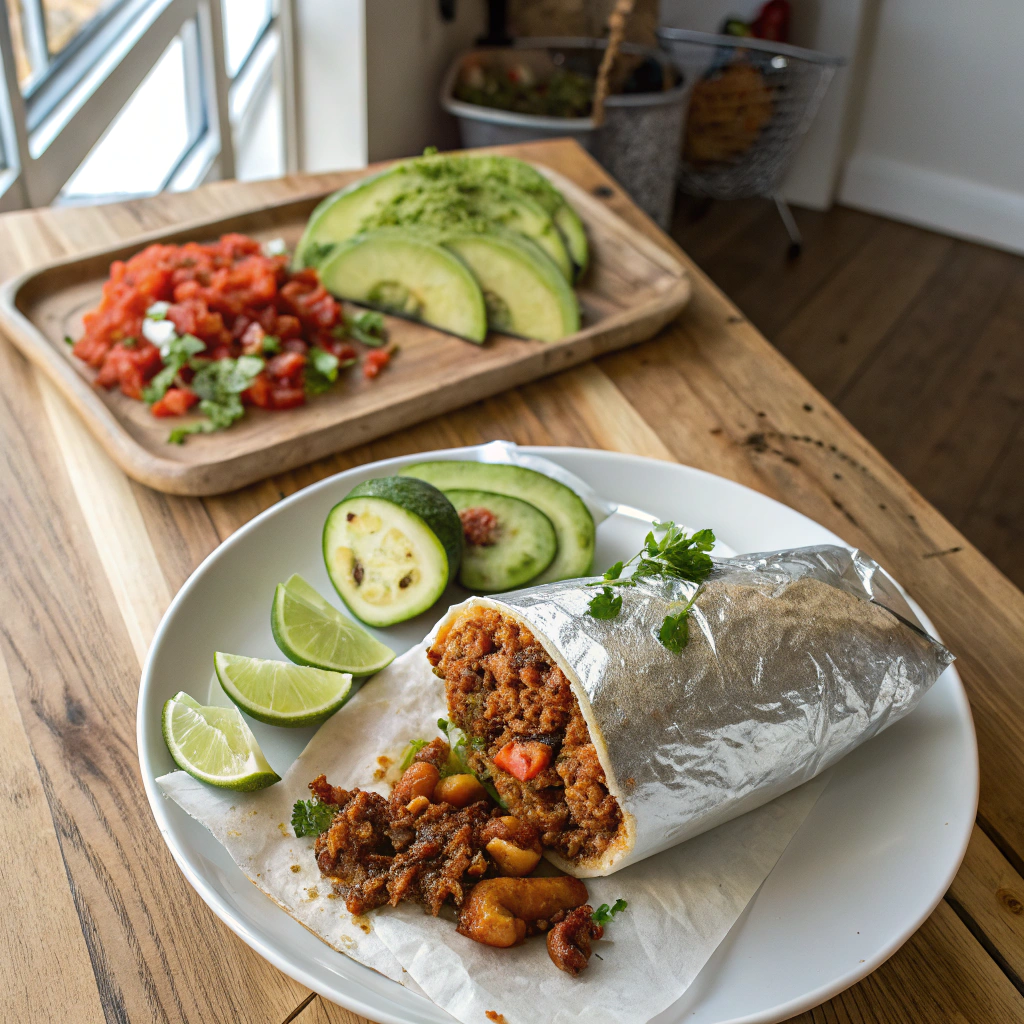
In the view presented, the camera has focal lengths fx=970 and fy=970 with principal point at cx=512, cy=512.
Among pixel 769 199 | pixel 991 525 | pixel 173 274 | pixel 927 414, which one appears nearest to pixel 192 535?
pixel 173 274

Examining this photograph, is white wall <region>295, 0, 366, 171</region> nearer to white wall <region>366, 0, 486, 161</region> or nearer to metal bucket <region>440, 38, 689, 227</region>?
white wall <region>366, 0, 486, 161</region>

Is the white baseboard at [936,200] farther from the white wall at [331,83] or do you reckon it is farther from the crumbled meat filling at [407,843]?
the crumbled meat filling at [407,843]

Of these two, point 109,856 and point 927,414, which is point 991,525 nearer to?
point 927,414

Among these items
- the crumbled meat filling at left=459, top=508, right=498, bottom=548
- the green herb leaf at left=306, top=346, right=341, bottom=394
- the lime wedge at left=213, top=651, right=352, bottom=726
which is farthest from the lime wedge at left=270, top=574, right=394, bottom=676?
the green herb leaf at left=306, top=346, right=341, bottom=394

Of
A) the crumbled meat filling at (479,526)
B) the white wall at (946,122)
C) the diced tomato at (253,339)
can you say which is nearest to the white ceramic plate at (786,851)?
Answer: the crumbled meat filling at (479,526)

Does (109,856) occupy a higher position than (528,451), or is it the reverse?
(528,451)

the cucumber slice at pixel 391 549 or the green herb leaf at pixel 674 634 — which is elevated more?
the green herb leaf at pixel 674 634

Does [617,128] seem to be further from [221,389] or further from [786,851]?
[786,851]
